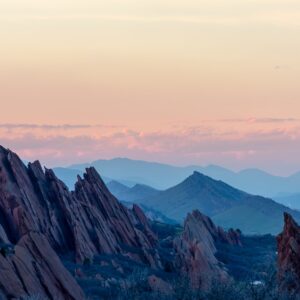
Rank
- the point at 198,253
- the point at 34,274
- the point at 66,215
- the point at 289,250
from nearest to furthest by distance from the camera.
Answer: the point at 34,274, the point at 289,250, the point at 198,253, the point at 66,215

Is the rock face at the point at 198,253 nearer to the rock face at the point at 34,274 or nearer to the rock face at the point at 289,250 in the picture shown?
the rock face at the point at 289,250

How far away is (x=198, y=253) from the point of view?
13588cm

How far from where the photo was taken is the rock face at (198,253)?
358ft

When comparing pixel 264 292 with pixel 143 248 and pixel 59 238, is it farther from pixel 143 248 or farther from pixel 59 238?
pixel 143 248

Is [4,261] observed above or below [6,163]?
below

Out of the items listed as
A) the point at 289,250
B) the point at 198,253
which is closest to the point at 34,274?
the point at 289,250

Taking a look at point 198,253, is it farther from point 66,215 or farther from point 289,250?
point 289,250

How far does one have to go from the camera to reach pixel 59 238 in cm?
14275

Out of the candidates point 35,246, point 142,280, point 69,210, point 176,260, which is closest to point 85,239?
point 69,210

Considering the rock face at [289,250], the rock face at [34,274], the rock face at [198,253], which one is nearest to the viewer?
the rock face at [34,274]

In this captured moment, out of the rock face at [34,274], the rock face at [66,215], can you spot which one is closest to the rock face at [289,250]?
the rock face at [34,274]

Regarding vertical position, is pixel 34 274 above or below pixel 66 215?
below

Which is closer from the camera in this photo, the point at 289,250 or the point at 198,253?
the point at 289,250

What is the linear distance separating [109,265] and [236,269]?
2895cm
